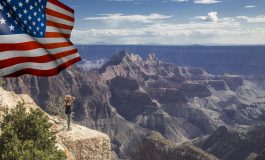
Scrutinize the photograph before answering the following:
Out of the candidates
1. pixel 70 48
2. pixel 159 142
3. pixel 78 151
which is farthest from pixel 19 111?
pixel 159 142

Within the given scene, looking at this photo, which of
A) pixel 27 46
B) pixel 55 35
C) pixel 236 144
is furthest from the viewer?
pixel 236 144

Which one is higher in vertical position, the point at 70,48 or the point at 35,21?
the point at 35,21

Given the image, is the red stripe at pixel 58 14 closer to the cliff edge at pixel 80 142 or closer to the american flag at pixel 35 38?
the american flag at pixel 35 38

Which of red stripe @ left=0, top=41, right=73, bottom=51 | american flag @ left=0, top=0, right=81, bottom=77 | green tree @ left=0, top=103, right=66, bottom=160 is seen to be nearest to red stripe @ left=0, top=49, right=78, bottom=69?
american flag @ left=0, top=0, right=81, bottom=77

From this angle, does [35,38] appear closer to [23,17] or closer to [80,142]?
[23,17]

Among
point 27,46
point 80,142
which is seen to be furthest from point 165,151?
point 27,46

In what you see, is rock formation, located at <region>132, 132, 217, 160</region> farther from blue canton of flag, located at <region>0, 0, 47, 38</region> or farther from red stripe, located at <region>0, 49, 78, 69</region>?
blue canton of flag, located at <region>0, 0, 47, 38</region>

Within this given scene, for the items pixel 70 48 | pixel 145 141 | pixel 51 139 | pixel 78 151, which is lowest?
pixel 145 141

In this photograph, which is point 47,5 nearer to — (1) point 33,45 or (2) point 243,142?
(1) point 33,45
